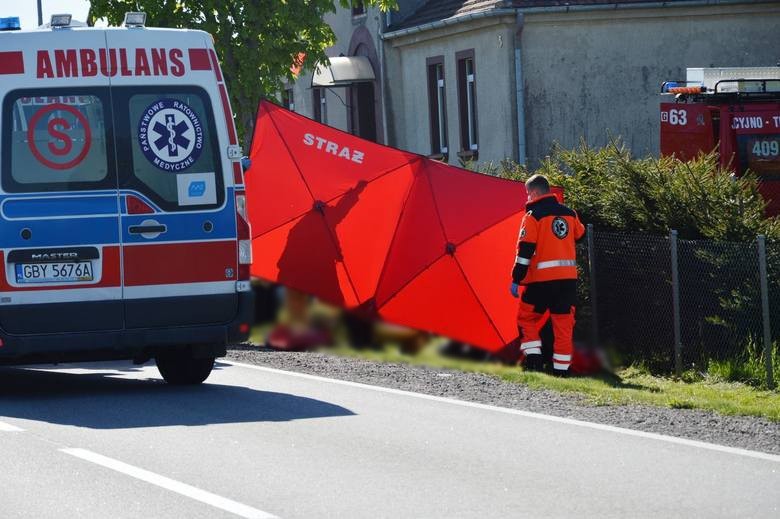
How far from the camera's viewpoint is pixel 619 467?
28.9 feet

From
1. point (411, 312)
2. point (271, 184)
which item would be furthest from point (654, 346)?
point (271, 184)

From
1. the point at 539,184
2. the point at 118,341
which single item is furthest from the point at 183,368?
the point at 539,184

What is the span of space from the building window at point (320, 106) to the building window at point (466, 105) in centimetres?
736

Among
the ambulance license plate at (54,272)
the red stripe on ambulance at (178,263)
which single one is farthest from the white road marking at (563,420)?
the ambulance license plate at (54,272)

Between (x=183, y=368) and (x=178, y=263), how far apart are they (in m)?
1.26

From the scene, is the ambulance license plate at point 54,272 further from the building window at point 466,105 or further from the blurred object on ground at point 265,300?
the building window at point 466,105

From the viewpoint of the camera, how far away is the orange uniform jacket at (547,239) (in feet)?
44.1

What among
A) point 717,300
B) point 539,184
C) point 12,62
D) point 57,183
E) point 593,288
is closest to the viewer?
point 12,62

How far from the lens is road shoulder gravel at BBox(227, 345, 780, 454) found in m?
10.2

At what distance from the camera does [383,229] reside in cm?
1541

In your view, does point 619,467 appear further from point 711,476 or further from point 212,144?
point 212,144

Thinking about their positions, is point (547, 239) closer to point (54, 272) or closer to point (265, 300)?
point (265, 300)

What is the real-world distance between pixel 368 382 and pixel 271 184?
3.92 metres

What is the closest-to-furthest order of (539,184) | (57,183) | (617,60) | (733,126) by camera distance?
(57,183)
(539,184)
(733,126)
(617,60)
